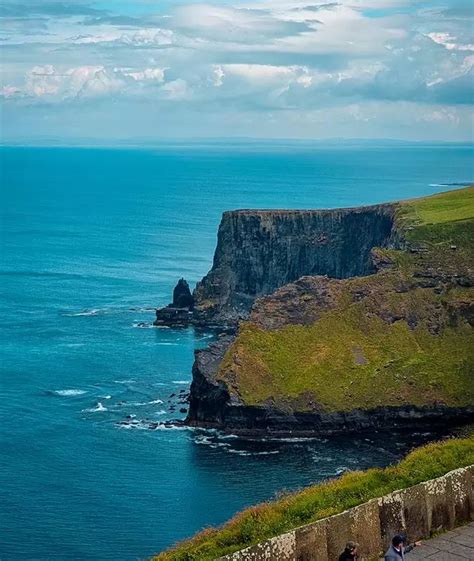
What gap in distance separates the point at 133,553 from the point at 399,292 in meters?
61.4

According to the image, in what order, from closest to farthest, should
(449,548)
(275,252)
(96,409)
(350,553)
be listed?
(350,553) < (449,548) < (96,409) < (275,252)

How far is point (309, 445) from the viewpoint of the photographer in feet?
321

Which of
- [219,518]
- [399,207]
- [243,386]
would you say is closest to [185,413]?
[243,386]

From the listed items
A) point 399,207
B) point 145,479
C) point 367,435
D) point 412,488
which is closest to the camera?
point 412,488

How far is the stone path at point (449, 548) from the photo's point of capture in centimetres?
1956

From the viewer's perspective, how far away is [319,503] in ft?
71.7

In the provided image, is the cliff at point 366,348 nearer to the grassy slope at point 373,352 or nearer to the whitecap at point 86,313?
the grassy slope at point 373,352

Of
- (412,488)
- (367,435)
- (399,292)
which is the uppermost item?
(412,488)

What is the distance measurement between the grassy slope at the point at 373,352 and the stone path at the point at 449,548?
84.1 meters

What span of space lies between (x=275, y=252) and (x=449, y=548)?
15006 centimetres

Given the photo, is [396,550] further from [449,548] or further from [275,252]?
[275,252]

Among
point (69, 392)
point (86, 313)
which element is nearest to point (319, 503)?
point (69, 392)

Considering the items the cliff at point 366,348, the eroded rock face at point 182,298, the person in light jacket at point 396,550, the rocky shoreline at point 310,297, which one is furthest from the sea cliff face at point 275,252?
the person in light jacket at point 396,550

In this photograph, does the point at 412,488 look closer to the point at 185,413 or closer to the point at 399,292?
the point at 185,413
